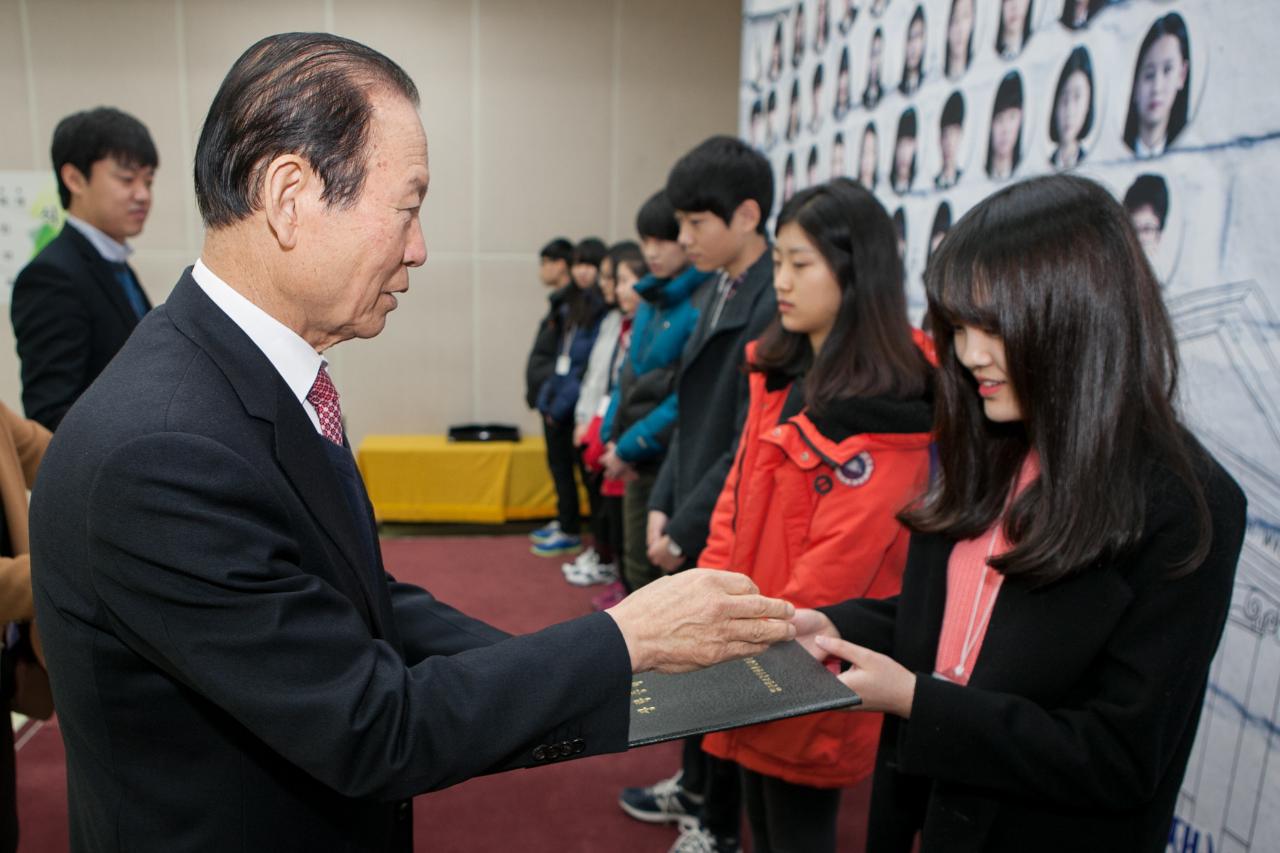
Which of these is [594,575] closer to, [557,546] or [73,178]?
[557,546]

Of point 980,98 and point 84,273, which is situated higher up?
point 980,98

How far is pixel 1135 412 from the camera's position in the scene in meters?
1.06

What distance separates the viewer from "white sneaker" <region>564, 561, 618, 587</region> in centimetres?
464

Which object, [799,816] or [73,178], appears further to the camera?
[73,178]

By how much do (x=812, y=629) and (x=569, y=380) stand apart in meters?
3.60

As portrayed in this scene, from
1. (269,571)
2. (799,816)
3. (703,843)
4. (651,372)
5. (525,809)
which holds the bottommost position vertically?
(525,809)

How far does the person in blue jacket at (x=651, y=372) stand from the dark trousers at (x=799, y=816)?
1.33 meters

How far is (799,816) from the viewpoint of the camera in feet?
5.95

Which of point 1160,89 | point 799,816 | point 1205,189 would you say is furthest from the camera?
point 799,816

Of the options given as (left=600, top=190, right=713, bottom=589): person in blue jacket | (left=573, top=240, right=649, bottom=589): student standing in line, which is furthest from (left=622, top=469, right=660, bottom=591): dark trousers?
(left=573, top=240, right=649, bottom=589): student standing in line

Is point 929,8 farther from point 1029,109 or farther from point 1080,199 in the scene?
point 1080,199

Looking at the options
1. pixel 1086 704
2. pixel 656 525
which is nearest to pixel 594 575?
pixel 656 525

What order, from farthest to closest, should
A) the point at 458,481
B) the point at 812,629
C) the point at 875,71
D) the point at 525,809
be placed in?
the point at 458,481, the point at 875,71, the point at 525,809, the point at 812,629

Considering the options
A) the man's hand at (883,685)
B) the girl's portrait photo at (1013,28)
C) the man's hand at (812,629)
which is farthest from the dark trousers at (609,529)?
the man's hand at (883,685)
